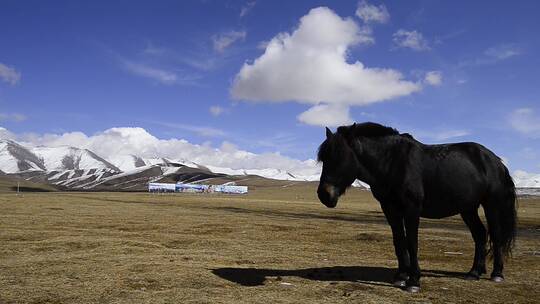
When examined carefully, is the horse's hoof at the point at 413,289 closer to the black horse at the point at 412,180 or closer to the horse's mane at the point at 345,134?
the black horse at the point at 412,180

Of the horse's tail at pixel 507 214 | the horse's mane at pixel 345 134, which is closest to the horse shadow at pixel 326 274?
the horse's tail at pixel 507 214

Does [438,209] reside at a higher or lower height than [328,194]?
lower

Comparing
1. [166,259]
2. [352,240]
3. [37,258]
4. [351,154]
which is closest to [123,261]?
[166,259]

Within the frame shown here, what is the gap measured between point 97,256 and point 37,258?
150cm

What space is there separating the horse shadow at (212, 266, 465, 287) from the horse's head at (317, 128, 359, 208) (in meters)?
2.08

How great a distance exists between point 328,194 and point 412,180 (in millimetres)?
1818

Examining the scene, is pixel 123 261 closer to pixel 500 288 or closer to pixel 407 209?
pixel 407 209

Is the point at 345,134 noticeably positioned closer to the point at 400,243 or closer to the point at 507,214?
the point at 400,243

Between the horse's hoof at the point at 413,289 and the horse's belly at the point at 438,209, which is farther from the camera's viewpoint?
the horse's belly at the point at 438,209

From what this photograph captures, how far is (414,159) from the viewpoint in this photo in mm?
9664

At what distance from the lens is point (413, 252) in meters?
9.26

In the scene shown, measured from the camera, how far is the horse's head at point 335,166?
9.09m

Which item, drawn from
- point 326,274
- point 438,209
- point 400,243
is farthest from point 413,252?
point 326,274

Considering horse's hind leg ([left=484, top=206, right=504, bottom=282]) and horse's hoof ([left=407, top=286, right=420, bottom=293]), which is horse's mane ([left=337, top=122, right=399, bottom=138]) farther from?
horse's hoof ([left=407, top=286, right=420, bottom=293])
